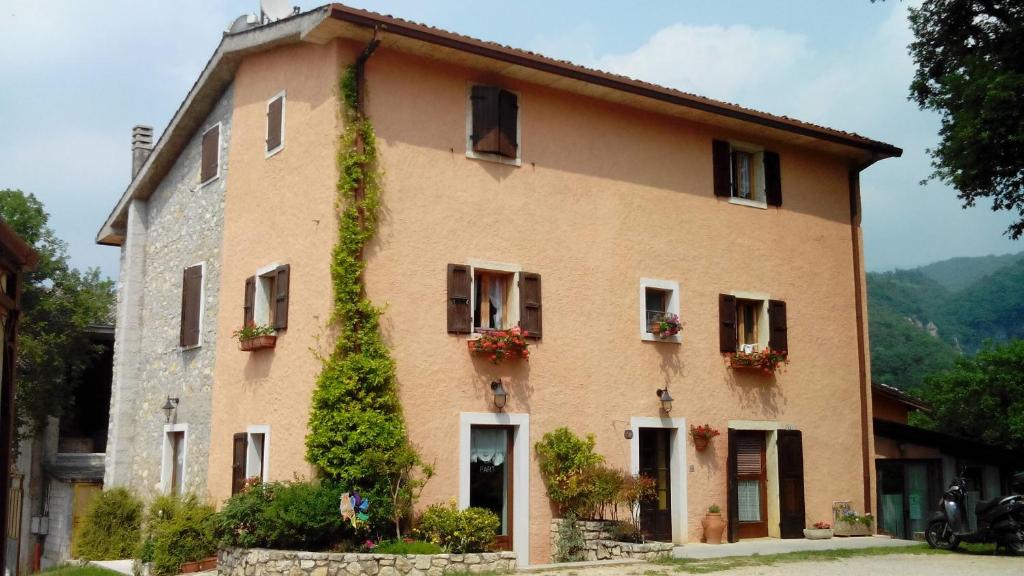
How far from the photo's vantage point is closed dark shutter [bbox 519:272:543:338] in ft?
46.6

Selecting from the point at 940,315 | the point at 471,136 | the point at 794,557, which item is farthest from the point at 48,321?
the point at 940,315

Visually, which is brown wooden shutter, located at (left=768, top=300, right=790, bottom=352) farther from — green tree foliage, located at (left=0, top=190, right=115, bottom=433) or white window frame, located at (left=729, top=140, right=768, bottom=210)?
green tree foliage, located at (left=0, top=190, right=115, bottom=433)

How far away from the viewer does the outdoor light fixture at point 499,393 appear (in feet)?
45.0

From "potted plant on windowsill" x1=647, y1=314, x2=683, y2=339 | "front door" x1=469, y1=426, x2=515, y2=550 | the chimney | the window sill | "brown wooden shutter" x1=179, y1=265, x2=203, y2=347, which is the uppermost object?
the chimney

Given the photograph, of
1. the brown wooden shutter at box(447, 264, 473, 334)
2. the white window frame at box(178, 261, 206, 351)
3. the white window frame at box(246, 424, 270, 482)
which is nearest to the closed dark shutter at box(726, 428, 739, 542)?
the brown wooden shutter at box(447, 264, 473, 334)

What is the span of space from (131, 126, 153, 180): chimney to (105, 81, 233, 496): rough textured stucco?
3.52 ft

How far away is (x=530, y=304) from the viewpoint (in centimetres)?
1429

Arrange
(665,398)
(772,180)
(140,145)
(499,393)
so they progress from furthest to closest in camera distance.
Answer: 1. (140,145)
2. (772,180)
3. (665,398)
4. (499,393)

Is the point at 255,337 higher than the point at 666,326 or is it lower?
lower

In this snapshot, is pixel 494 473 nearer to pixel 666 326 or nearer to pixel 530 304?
pixel 530 304

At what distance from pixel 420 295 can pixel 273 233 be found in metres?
2.59

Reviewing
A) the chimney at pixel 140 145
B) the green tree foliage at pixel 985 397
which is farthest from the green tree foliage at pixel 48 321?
the green tree foliage at pixel 985 397

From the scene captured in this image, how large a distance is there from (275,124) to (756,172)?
8002mm

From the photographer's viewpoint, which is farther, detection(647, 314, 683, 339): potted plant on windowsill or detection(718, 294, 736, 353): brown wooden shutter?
detection(718, 294, 736, 353): brown wooden shutter
